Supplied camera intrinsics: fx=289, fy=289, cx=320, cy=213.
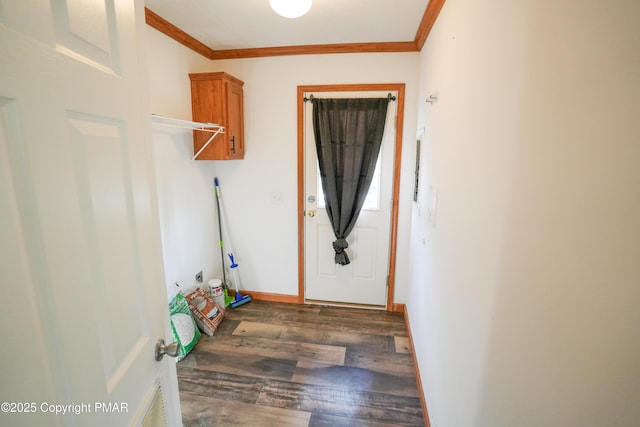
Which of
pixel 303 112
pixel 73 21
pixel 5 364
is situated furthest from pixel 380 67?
pixel 5 364

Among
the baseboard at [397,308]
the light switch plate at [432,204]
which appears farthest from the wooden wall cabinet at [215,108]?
the baseboard at [397,308]

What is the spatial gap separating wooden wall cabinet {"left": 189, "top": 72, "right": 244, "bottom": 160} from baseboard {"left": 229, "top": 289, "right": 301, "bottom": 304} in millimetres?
1530

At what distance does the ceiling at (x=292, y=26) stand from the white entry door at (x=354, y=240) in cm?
45

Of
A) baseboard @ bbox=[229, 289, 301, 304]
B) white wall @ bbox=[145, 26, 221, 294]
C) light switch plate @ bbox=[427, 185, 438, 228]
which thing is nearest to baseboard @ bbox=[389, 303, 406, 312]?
→ baseboard @ bbox=[229, 289, 301, 304]

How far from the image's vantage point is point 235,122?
2.68m

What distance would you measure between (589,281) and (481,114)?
2.36 feet

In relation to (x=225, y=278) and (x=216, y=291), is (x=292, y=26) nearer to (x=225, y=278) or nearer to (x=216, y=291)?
(x=216, y=291)

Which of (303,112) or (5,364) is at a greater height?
(303,112)

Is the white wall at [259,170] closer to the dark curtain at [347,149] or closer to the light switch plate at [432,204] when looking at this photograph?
the dark curtain at [347,149]

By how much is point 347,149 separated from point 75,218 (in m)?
2.36

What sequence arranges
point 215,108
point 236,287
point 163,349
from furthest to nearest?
point 236,287 < point 215,108 < point 163,349

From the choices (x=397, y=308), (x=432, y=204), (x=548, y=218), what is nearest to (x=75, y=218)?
(x=548, y=218)

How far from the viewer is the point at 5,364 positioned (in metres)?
0.46

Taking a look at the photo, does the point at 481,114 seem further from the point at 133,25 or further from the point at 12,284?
the point at 12,284
